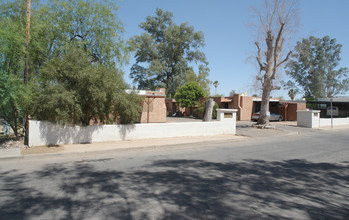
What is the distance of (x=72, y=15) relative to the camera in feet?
Answer: 46.0

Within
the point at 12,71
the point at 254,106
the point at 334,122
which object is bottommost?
the point at 334,122

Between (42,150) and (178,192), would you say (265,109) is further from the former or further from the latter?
(178,192)

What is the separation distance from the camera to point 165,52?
49344mm

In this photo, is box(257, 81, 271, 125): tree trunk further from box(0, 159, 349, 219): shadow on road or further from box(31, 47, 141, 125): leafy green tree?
box(31, 47, 141, 125): leafy green tree

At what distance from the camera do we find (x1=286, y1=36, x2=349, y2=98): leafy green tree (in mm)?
51281

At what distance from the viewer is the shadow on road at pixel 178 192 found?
427 centimetres

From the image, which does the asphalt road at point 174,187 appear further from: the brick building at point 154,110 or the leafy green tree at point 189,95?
the leafy green tree at point 189,95

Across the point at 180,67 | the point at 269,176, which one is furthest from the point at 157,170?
the point at 180,67

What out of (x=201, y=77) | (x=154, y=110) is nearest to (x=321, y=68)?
(x=201, y=77)

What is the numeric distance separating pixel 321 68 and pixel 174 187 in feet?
185

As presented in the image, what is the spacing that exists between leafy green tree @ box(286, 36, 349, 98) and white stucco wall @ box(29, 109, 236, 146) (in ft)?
142

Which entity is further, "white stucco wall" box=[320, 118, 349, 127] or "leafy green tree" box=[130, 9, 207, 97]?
"leafy green tree" box=[130, 9, 207, 97]

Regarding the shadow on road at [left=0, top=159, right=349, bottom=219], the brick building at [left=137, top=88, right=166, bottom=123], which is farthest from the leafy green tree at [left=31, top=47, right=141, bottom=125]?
the brick building at [left=137, top=88, right=166, bottom=123]

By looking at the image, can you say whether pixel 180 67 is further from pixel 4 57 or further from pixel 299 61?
pixel 4 57
